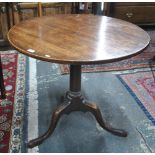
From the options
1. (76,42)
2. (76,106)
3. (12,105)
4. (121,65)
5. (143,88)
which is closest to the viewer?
(76,42)

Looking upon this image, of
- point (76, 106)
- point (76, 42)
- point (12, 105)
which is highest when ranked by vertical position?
point (76, 42)

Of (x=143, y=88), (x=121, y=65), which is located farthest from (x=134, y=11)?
(x=143, y=88)

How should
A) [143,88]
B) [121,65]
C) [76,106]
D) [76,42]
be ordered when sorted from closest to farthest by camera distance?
[76,42]
[76,106]
[143,88]
[121,65]

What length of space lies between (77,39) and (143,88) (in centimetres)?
97

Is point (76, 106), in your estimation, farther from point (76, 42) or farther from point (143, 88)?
point (143, 88)

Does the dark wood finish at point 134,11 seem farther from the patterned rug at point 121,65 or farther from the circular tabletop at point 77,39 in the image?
the circular tabletop at point 77,39

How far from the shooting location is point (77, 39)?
4.06 ft

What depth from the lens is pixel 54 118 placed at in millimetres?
1394

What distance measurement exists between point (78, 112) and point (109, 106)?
25cm

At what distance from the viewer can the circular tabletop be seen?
1.05 metres

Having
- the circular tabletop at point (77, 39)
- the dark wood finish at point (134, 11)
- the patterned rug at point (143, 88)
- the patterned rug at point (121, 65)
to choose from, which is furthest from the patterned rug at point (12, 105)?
the dark wood finish at point (134, 11)

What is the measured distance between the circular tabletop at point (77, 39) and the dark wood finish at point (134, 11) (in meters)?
1.54

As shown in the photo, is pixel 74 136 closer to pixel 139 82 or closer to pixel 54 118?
pixel 54 118

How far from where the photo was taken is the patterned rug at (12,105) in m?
1.39
